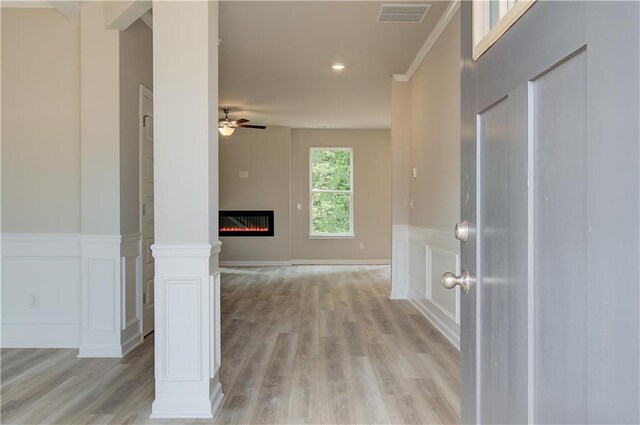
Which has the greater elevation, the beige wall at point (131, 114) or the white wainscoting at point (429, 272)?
the beige wall at point (131, 114)

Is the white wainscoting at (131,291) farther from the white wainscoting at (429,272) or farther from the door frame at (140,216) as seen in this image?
the white wainscoting at (429,272)

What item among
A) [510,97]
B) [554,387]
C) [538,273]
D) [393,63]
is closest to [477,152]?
[510,97]

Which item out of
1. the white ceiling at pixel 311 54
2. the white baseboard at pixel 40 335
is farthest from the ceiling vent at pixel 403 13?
the white baseboard at pixel 40 335

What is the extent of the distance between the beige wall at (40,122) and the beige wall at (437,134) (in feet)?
9.50

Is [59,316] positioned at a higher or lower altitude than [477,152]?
lower

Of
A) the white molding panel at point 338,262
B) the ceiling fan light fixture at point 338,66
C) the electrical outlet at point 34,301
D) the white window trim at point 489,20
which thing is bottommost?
the white molding panel at point 338,262

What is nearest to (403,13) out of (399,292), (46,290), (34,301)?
(399,292)

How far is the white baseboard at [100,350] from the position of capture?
3.17 metres

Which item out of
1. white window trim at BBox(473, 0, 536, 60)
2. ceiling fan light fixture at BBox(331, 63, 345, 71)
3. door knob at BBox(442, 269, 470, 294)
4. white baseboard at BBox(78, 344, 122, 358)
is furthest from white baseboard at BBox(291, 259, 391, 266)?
white window trim at BBox(473, 0, 536, 60)

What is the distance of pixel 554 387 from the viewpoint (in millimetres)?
643

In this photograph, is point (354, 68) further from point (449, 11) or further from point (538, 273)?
point (538, 273)

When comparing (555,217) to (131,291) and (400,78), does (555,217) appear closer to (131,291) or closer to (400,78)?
(131,291)

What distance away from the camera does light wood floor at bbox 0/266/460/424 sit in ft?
7.45

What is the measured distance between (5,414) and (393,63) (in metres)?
4.33
